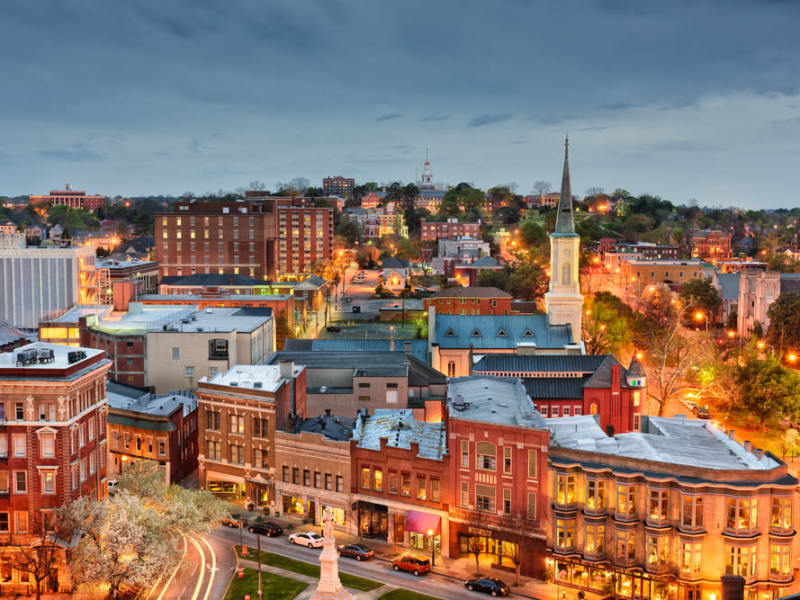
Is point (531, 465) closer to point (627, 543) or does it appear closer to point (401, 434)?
point (627, 543)

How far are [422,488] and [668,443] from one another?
16559mm

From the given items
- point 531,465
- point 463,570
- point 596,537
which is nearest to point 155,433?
point 463,570

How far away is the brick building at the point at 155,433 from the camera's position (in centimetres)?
6731

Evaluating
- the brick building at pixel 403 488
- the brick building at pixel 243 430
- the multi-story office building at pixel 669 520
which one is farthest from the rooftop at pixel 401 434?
the multi-story office building at pixel 669 520

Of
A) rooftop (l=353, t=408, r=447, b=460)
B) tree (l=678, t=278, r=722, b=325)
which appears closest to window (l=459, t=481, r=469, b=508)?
rooftop (l=353, t=408, r=447, b=460)

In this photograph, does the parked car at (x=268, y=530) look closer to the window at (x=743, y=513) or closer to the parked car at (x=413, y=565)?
the parked car at (x=413, y=565)

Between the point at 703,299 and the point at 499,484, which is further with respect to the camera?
the point at 703,299

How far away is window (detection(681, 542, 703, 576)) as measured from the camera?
153ft

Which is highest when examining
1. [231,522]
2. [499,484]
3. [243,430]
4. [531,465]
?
[531,465]

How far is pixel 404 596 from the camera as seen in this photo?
48.2 metres

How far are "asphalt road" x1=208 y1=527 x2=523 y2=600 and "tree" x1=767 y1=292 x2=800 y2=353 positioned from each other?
79.8 metres

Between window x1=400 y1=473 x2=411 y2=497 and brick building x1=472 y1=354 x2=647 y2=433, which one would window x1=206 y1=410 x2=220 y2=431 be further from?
brick building x1=472 y1=354 x2=647 y2=433

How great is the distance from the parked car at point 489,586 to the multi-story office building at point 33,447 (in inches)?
980

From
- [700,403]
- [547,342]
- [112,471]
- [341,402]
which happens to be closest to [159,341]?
[112,471]
